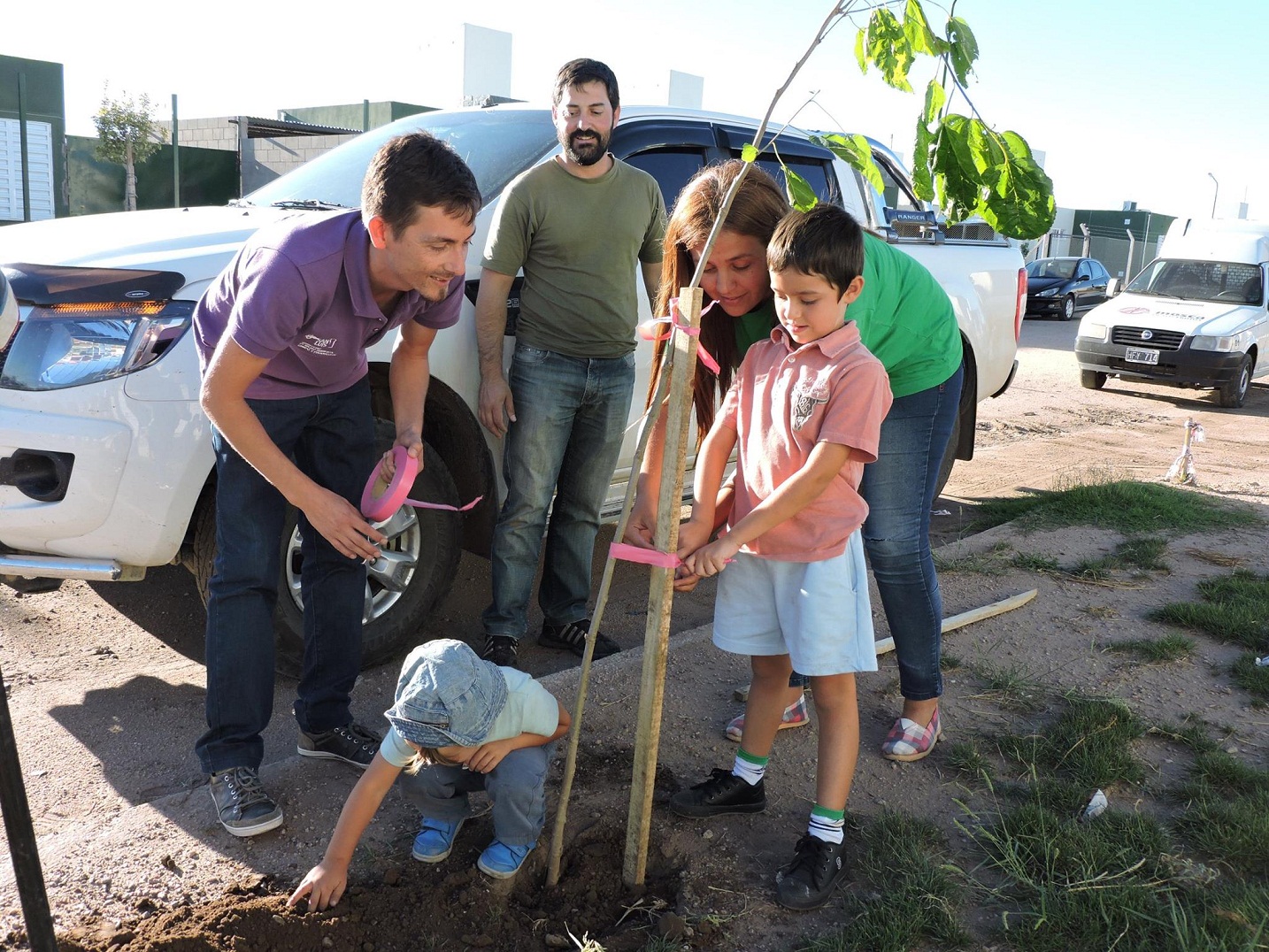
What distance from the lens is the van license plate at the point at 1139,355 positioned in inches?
516

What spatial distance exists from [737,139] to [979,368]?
221 cm

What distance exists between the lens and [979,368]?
6.36 meters

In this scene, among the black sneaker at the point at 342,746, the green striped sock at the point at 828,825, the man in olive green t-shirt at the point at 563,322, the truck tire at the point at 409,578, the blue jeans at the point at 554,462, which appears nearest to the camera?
the green striped sock at the point at 828,825

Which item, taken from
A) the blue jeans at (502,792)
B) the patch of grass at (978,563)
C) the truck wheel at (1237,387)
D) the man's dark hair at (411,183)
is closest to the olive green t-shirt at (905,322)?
the man's dark hair at (411,183)

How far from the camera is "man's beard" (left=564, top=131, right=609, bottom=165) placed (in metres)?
3.82

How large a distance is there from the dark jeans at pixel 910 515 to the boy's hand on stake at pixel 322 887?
1.72 metres

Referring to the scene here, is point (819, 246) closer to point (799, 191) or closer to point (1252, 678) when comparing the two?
point (799, 191)

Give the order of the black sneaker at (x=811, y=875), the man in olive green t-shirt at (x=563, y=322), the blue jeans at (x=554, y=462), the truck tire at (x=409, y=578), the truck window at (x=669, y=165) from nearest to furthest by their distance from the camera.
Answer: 1. the black sneaker at (x=811, y=875)
2. the truck tire at (x=409, y=578)
3. the man in olive green t-shirt at (x=563, y=322)
4. the blue jeans at (x=554, y=462)
5. the truck window at (x=669, y=165)

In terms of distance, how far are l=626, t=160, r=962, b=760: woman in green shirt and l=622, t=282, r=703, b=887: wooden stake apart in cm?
28

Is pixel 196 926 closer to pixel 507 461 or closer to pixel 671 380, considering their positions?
pixel 671 380

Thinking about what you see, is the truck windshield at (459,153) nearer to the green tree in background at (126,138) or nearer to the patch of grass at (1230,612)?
the patch of grass at (1230,612)

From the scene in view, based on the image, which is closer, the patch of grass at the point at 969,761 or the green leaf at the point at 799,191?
the green leaf at the point at 799,191

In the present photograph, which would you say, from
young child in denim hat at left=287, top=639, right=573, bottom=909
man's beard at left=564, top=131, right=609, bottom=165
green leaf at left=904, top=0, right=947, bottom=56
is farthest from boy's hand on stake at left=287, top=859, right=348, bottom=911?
man's beard at left=564, top=131, right=609, bottom=165

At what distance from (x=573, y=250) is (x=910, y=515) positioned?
5.01 feet
